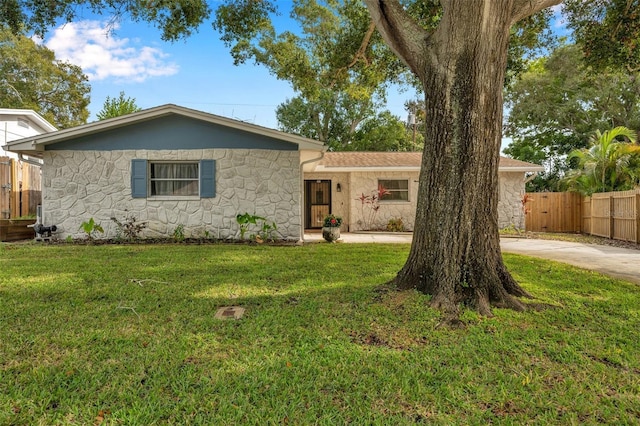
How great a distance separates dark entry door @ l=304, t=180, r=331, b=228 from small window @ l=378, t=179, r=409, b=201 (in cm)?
218

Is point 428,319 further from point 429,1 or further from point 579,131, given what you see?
point 579,131

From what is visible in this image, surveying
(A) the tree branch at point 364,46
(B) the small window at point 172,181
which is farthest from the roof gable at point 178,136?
(A) the tree branch at point 364,46

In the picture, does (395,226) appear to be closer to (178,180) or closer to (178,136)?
(178,180)

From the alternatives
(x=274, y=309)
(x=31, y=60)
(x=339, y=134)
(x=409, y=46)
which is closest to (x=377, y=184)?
(x=409, y=46)

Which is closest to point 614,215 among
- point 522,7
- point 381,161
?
point 381,161

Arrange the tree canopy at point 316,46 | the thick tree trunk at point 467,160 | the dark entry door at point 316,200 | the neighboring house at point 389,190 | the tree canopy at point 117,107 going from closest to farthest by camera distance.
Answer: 1. the thick tree trunk at point 467,160
2. the tree canopy at point 316,46
3. the neighboring house at point 389,190
4. the dark entry door at point 316,200
5. the tree canopy at point 117,107

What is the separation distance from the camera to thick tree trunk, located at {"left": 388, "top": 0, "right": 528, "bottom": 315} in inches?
161

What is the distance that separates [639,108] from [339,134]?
18085 millimetres

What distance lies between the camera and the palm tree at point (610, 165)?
13.3 m

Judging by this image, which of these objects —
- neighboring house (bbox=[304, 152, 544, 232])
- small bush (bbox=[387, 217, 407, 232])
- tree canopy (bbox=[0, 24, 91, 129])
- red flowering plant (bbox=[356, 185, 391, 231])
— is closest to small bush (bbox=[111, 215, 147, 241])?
neighboring house (bbox=[304, 152, 544, 232])

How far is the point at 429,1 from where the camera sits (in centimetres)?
845

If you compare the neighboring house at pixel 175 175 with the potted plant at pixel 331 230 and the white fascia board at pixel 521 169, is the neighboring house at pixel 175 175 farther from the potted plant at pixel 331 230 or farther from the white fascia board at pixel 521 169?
the white fascia board at pixel 521 169

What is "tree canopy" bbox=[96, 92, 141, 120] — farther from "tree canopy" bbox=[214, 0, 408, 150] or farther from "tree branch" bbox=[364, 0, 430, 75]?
"tree branch" bbox=[364, 0, 430, 75]

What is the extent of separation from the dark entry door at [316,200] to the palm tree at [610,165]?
9816 millimetres
